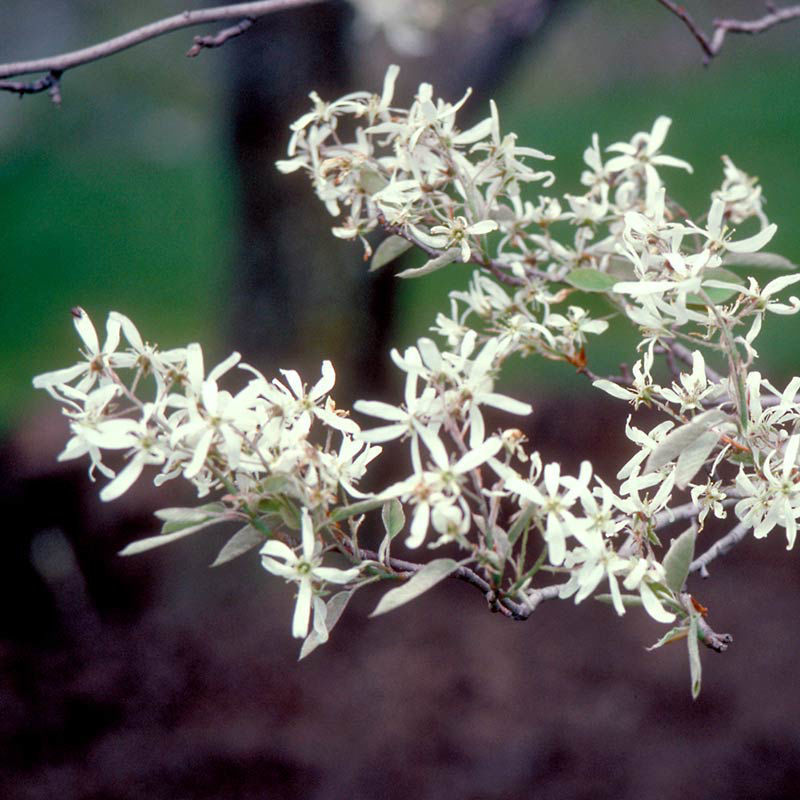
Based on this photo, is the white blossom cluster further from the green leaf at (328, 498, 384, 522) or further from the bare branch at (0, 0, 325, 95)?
the bare branch at (0, 0, 325, 95)

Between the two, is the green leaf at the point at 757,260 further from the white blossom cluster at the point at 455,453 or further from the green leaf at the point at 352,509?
the green leaf at the point at 352,509

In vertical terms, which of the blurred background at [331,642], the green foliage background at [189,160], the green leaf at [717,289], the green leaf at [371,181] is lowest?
the green foliage background at [189,160]

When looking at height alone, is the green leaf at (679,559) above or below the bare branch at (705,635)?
above

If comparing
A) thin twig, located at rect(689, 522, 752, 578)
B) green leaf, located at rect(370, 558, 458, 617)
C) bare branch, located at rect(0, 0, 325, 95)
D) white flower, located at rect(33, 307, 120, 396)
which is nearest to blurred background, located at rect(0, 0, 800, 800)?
bare branch, located at rect(0, 0, 325, 95)

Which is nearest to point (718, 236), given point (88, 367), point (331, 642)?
point (88, 367)

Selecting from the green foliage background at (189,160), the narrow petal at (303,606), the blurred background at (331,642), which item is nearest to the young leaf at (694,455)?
the narrow petal at (303,606)

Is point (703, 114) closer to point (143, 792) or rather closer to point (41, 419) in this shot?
point (41, 419)
